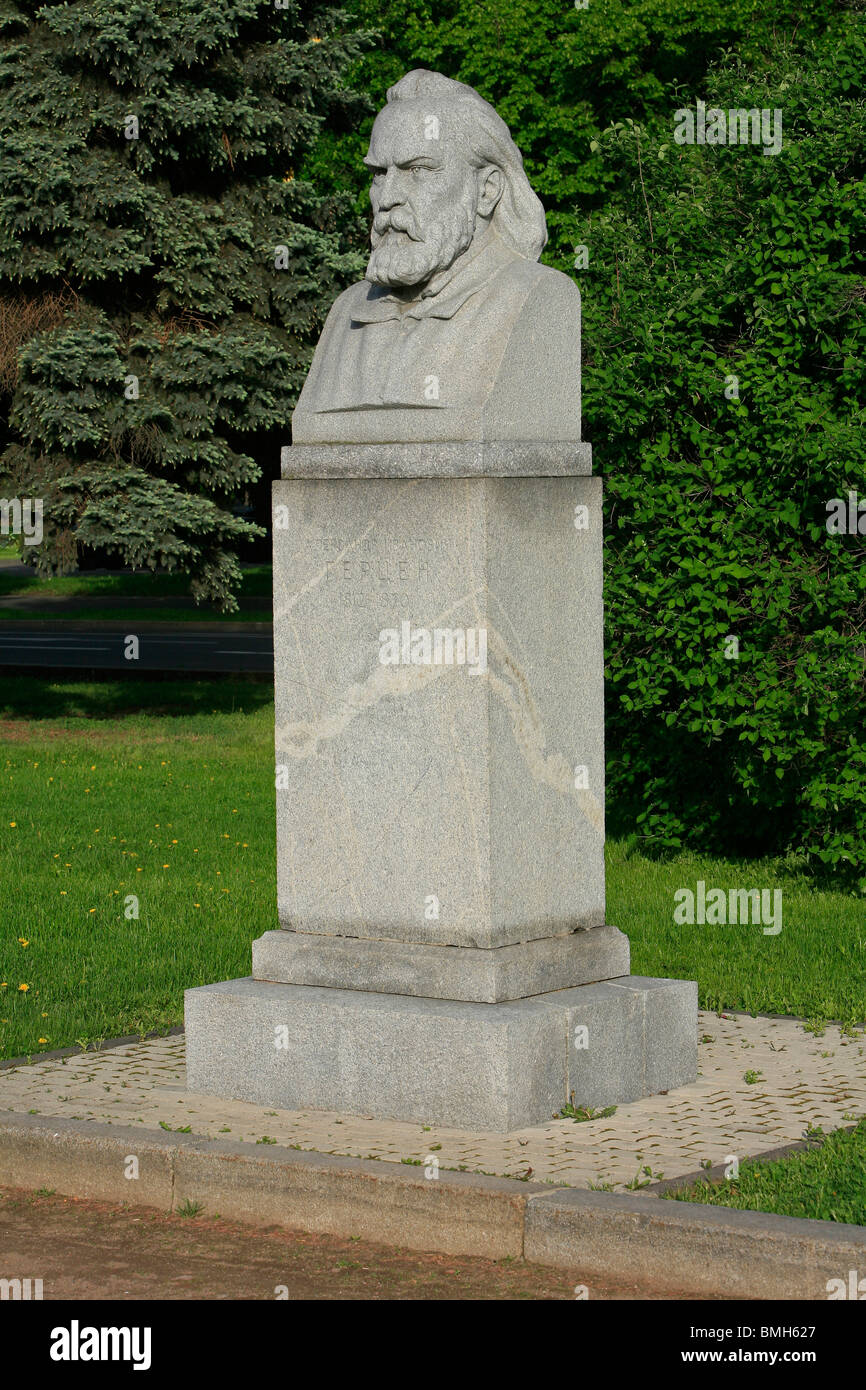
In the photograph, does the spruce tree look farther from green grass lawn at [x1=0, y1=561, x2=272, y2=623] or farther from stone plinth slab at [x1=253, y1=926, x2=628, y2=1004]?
green grass lawn at [x1=0, y1=561, x2=272, y2=623]

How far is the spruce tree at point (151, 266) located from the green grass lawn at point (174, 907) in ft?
8.38

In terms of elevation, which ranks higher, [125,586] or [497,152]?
[497,152]

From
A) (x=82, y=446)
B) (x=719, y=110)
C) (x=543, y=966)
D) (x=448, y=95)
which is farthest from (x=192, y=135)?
(x=543, y=966)

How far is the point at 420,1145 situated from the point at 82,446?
46.8 feet

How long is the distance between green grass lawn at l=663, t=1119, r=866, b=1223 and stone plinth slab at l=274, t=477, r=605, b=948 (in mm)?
1344

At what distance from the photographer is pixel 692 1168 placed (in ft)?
21.7

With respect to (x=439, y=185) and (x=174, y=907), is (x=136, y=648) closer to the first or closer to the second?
(x=174, y=907)

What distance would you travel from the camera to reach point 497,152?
778cm

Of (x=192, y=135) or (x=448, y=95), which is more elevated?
(x=192, y=135)

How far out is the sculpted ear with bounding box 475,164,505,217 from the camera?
25.4ft

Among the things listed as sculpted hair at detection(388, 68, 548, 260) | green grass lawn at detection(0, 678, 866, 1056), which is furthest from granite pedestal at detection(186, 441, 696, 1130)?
green grass lawn at detection(0, 678, 866, 1056)

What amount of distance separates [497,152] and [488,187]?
0.14 metres

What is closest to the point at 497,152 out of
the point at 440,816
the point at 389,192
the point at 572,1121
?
the point at 389,192

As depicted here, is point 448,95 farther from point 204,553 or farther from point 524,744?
point 204,553
